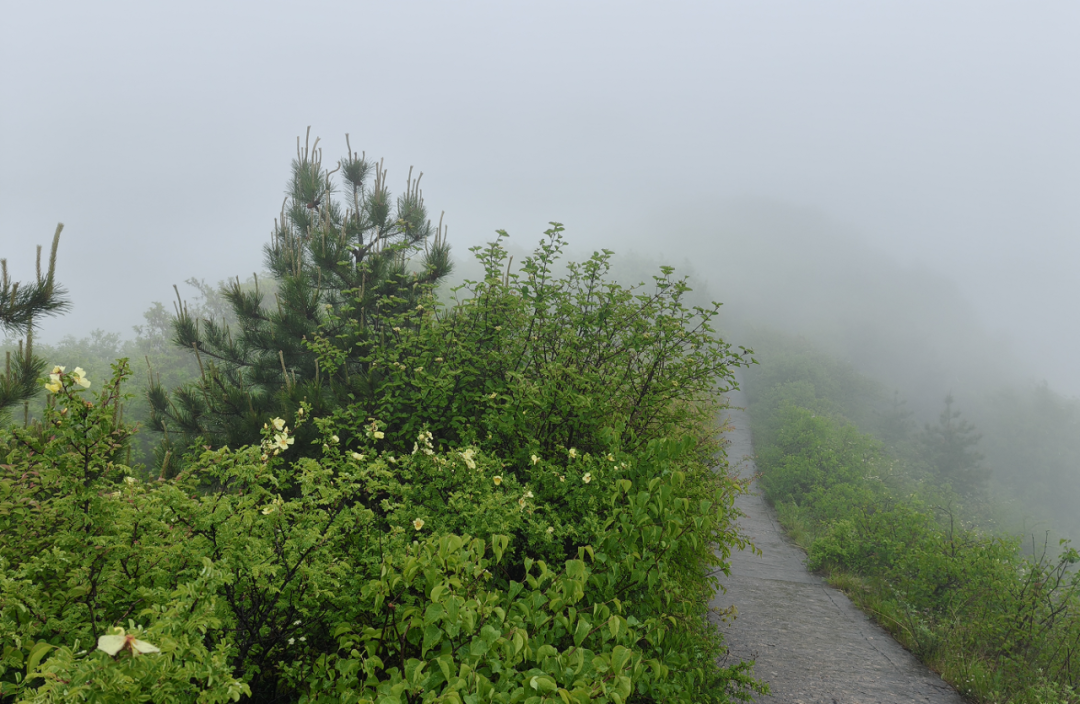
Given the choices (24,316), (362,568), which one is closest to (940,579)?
(362,568)

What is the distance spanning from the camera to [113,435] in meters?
2.06

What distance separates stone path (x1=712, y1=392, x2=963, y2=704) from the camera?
13.3ft

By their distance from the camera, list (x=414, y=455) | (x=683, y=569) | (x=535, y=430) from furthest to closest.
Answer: (x=535, y=430) → (x=414, y=455) → (x=683, y=569)

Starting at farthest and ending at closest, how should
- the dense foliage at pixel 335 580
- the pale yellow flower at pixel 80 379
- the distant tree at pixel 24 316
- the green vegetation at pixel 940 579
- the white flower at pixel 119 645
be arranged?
the green vegetation at pixel 940 579 < the distant tree at pixel 24 316 < the pale yellow flower at pixel 80 379 < the dense foliage at pixel 335 580 < the white flower at pixel 119 645

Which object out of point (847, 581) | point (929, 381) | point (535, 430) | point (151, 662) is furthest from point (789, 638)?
point (929, 381)

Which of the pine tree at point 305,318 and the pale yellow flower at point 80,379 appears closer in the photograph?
the pale yellow flower at point 80,379

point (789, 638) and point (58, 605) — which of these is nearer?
point (58, 605)

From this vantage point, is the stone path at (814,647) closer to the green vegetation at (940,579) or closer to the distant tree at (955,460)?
the green vegetation at (940,579)

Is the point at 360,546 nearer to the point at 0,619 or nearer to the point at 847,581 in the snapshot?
the point at 0,619

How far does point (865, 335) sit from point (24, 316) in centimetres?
8190

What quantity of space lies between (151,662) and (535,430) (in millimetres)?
3018

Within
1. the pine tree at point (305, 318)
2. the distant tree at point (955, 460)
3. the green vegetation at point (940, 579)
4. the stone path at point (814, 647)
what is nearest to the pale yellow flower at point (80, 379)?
the pine tree at point (305, 318)

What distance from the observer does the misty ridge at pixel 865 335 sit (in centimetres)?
3912

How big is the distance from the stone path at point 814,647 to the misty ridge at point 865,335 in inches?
790
